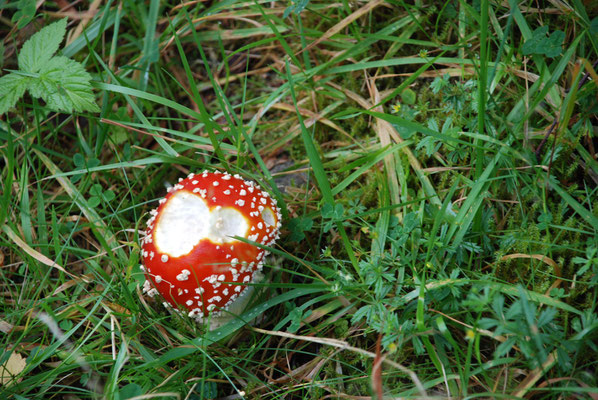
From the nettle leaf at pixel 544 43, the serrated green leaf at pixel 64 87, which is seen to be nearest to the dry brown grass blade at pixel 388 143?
the nettle leaf at pixel 544 43

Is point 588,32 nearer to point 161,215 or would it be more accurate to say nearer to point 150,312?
point 161,215

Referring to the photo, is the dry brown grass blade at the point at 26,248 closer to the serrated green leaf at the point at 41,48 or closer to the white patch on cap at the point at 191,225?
the white patch on cap at the point at 191,225

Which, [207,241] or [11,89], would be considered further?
[11,89]

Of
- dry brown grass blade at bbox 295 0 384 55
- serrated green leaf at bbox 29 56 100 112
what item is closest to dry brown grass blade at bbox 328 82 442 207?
dry brown grass blade at bbox 295 0 384 55

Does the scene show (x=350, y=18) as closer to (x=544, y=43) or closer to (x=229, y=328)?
(x=544, y=43)

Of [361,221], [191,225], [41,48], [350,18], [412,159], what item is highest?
[41,48]

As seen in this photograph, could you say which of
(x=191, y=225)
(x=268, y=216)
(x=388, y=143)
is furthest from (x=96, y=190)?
(x=388, y=143)

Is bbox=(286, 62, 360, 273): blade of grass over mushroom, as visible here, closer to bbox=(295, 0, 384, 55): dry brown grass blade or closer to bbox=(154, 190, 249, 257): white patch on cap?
bbox=(154, 190, 249, 257): white patch on cap
